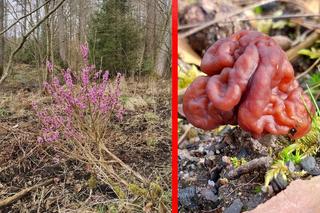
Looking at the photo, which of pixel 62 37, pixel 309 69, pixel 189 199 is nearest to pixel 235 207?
pixel 189 199

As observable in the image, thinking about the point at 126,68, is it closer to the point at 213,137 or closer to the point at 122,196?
the point at 122,196

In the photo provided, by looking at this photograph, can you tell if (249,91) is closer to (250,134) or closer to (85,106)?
(250,134)

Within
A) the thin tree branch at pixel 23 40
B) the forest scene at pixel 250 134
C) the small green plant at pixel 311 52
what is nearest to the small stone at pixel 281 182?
the forest scene at pixel 250 134

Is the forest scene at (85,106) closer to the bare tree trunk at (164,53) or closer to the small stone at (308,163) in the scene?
the bare tree trunk at (164,53)

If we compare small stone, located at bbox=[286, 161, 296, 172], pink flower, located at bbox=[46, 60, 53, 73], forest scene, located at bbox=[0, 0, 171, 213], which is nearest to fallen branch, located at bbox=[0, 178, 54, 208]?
forest scene, located at bbox=[0, 0, 171, 213]

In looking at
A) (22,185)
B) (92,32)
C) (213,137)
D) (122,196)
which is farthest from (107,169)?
(213,137)

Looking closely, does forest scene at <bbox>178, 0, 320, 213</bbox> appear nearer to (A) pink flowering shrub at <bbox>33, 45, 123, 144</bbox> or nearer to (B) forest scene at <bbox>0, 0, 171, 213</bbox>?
(B) forest scene at <bbox>0, 0, 171, 213</bbox>
